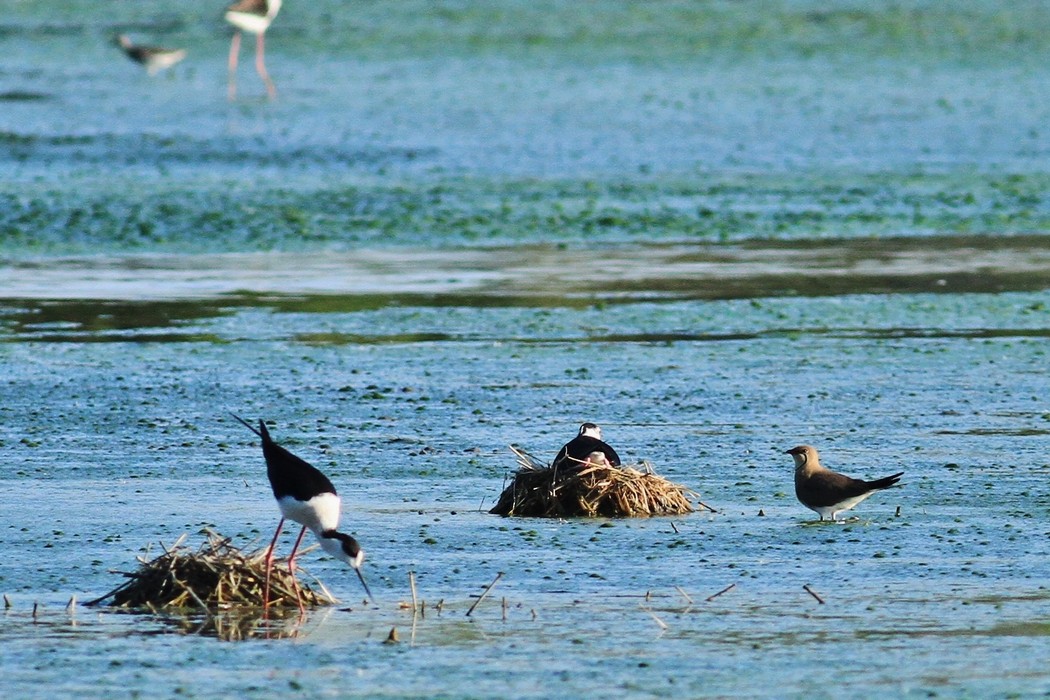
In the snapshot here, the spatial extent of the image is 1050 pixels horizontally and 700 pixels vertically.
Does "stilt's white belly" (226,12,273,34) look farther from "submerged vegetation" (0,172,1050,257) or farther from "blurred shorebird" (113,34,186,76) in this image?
"submerged vegetation" (0,172,1050,257)

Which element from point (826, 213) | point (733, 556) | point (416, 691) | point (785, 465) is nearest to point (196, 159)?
point (826, 213)

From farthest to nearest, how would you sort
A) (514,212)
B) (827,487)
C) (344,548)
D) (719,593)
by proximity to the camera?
1. (514,212)
2. (827,487)
3. (719,593)
4. (344,548)

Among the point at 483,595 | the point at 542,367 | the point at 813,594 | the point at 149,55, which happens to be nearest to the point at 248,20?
the point at 149,55

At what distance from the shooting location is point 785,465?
12.3 m

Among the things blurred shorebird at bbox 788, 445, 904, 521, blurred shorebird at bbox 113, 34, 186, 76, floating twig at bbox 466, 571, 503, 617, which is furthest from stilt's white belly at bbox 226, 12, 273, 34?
floating twig at bbox 466, 571, 503, 617

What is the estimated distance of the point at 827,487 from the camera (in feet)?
35.1

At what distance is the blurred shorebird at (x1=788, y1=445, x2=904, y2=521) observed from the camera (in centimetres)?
1071

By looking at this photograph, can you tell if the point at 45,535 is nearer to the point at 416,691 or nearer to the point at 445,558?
the point at 445,558

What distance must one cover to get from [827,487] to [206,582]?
315 centimetres

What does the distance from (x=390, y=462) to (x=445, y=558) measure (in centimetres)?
235

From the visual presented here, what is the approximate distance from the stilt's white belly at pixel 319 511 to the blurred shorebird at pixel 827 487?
105 inches

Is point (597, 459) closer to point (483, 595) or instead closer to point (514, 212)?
point (483, 595)

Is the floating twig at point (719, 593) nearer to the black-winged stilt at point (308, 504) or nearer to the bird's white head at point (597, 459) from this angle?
the black-winged stilt at point (308, 504)

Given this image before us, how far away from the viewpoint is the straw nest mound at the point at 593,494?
11039 millimetres
